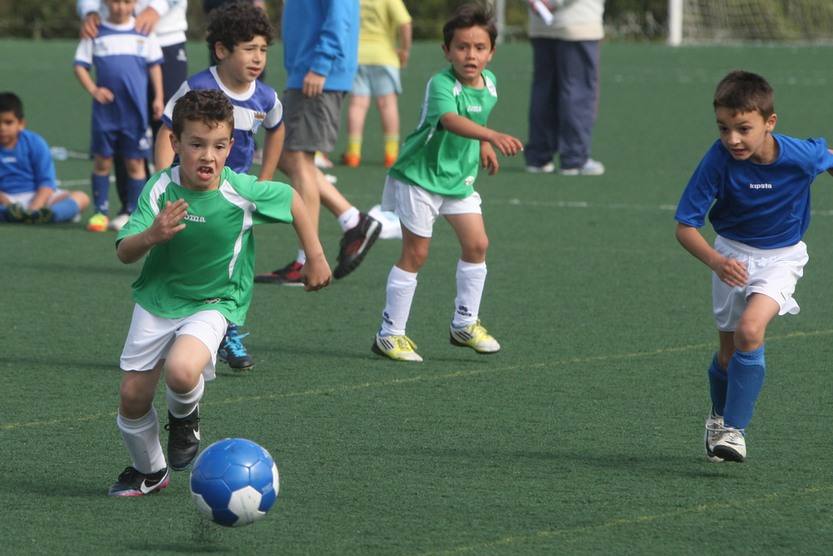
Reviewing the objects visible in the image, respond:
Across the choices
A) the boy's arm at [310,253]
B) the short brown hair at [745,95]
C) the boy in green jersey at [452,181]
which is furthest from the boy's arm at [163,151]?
the short brown hair at [745,95]

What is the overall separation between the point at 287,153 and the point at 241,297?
3.81m

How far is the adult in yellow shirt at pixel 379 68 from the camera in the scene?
47.1 feet

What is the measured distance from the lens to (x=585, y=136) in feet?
46.0

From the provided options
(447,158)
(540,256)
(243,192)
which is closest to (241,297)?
(243,192)

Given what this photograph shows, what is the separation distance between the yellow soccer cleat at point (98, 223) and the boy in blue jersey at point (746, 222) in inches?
247

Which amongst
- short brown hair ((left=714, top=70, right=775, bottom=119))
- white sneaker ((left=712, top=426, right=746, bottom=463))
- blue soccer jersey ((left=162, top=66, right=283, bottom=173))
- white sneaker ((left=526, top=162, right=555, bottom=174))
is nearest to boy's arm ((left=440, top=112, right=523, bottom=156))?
blue soccer jersey ((left=162, top=66, right=283, bottom=173))

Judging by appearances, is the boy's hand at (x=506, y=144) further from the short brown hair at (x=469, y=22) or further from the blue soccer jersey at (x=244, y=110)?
the blue soccer jersey at (x=244, y=110)

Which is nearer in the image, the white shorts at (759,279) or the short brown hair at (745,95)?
the short brown hair at (745,95)

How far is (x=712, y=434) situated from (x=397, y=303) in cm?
213

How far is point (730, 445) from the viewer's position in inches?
203

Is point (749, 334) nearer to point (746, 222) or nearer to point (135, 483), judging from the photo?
point (746, 222)

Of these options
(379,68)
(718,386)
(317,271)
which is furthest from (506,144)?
(379,68)

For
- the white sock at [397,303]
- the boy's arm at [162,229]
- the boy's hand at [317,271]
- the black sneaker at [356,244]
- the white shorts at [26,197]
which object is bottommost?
the white shorts at [26,197]

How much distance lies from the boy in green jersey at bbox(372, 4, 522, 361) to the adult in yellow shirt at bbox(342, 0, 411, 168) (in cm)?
723
